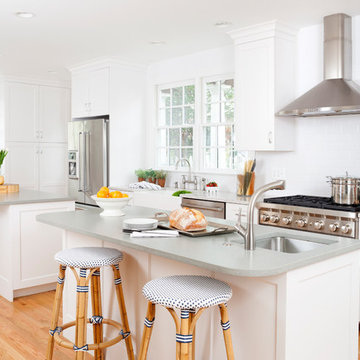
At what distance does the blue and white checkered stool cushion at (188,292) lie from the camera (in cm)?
186

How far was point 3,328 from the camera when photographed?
11.4ft

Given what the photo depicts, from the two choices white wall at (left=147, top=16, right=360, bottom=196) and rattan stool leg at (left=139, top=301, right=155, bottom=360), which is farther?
white wall at (left=147, top=16, right=360, bottom=196)

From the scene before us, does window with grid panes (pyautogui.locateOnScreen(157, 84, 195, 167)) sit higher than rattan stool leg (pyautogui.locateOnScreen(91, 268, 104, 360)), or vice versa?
window with grid panes (pyautogui.locateOnScreen(157, 84, 195, 167))

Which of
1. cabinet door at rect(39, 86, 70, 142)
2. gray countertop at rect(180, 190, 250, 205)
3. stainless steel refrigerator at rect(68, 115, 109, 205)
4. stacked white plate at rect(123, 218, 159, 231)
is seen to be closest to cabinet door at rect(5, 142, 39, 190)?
cabinet door at rect(39, 86, 70, 142)

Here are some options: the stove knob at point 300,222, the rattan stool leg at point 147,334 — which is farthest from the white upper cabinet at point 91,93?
the rattan stool leg at point 147,334

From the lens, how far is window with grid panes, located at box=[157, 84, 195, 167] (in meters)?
5.94

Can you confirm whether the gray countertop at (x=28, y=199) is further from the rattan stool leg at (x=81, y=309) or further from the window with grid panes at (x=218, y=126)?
the window with grid panes at (x=218, y=126)

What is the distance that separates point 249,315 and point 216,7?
2.78m

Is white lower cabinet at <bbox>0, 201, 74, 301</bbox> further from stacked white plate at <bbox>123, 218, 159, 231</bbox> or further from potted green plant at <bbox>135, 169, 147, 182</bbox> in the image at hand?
stacked white plate at <bbox>123, 218, 159, 231</bbox>

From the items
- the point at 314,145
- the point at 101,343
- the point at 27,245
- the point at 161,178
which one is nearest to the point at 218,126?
the point at 161,178

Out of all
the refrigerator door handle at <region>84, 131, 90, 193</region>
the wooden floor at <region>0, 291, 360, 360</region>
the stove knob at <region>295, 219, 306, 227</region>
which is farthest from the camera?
the refrigerator door handle at <region>84, 131, 90, 193</region>

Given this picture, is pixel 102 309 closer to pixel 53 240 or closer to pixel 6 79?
pixel 53 240

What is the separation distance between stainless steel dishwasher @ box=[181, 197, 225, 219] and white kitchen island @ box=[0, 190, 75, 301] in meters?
1.28

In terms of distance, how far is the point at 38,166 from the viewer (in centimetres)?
769
